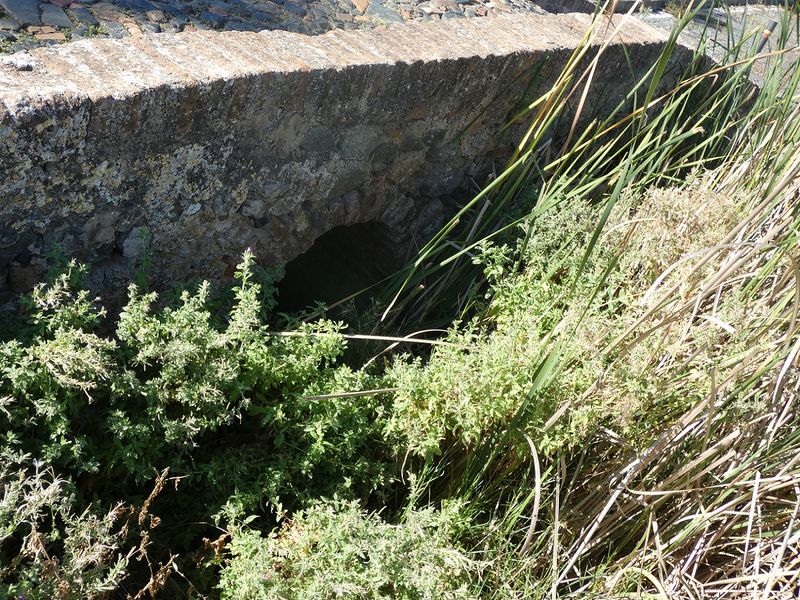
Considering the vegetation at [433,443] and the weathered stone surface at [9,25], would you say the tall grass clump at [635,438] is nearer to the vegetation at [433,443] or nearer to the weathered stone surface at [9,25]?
the vegetation at [433,443]

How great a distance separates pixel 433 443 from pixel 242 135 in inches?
47.7

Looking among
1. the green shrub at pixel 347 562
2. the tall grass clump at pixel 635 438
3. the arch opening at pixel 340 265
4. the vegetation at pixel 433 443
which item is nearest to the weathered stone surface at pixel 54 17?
Answer: the vegetation at pixel 433 443

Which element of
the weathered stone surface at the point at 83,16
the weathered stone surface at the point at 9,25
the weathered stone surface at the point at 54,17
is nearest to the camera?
the weathered stone surface at the point at 9,25

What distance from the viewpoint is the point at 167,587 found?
251 cm

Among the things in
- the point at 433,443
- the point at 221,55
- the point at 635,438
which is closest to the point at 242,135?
the point at 221,55

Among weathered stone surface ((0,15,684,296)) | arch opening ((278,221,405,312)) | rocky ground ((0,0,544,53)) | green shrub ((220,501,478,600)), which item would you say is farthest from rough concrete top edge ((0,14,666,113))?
green shrub ((220,501,478,600))

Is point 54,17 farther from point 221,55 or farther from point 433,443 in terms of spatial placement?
point 433,443

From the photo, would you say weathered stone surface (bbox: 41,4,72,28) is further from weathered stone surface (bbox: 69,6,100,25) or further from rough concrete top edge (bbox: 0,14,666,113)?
rough concrete top edge (bbox: 0,14,666,113)

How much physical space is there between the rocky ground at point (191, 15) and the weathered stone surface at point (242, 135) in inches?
5.2

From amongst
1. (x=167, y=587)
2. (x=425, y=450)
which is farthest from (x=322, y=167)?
(x=167, y=587)

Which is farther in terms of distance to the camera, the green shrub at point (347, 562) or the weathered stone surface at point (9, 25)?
the weathered stone surface at point (9, 25)

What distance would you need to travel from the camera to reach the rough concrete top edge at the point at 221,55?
233cm

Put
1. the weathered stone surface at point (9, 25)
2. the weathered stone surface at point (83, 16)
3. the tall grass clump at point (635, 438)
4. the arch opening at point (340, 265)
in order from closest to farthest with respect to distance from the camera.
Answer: the tall grass clump at point (635, 438)
the weathered stone surface at point (9, 25)
the weathered stone surface at point (83, 16)
the arch opening at point (340, 265)

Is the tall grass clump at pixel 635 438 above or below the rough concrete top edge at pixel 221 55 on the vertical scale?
below
